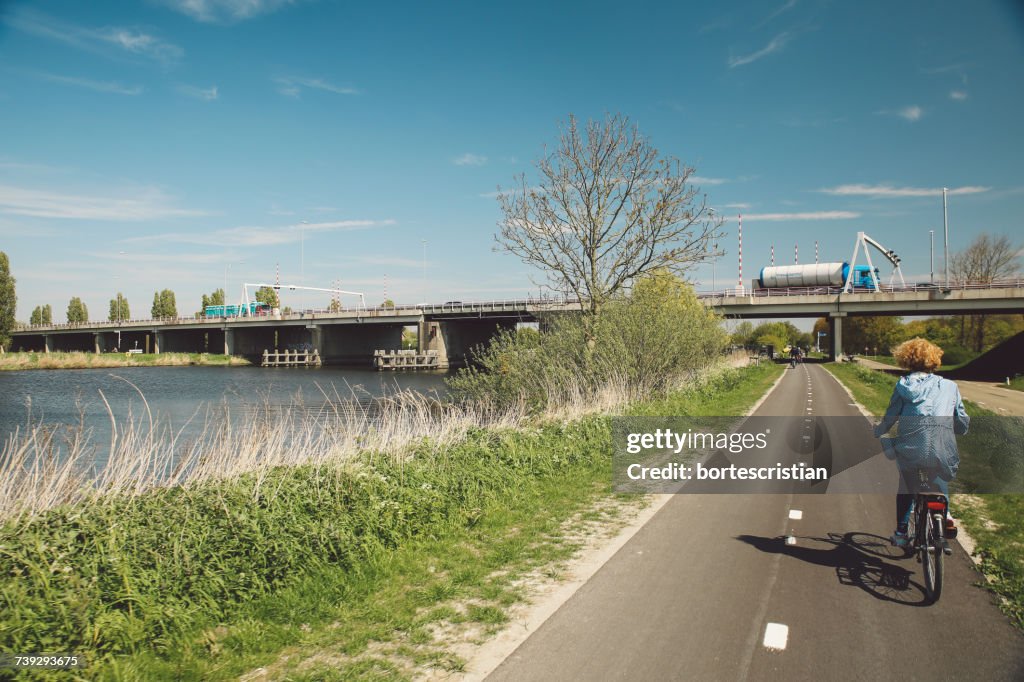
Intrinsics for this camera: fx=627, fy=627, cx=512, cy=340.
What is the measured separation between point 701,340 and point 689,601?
21.6 metres

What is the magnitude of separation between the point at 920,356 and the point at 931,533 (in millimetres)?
1516

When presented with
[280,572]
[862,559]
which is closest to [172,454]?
[280,572]

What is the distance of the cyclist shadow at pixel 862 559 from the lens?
5219 millimetres

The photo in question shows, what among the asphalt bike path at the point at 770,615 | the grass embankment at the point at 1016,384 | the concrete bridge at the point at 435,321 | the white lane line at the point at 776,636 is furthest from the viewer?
the concrete bridge at the point at 435,321

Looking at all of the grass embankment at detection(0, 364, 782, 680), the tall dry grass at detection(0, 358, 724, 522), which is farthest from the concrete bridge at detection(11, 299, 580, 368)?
the grass embankment at detection(0, 364, 782, 680)

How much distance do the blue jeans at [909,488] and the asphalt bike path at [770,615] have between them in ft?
1.69

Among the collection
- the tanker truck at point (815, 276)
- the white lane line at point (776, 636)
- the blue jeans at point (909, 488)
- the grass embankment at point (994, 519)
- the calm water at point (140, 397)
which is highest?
the tanker truck at point (815, 276)

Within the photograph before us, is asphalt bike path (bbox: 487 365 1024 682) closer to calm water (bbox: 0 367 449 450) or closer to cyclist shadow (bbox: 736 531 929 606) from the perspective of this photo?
cyclist shadow (bbox: 736 531 929 606)

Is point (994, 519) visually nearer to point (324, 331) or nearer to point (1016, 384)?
point (1016, 384)

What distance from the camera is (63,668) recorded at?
3.78 m

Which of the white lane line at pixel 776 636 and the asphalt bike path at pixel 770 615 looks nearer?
→ the asphalt bike path at pixel 770 615

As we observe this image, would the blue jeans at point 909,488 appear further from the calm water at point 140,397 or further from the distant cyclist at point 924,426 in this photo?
the calm water at point 140,397

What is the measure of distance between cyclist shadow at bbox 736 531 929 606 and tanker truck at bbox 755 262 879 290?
6081 cm

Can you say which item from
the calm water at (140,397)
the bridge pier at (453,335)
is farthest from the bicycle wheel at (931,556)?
the bridge pier at (453,335)
